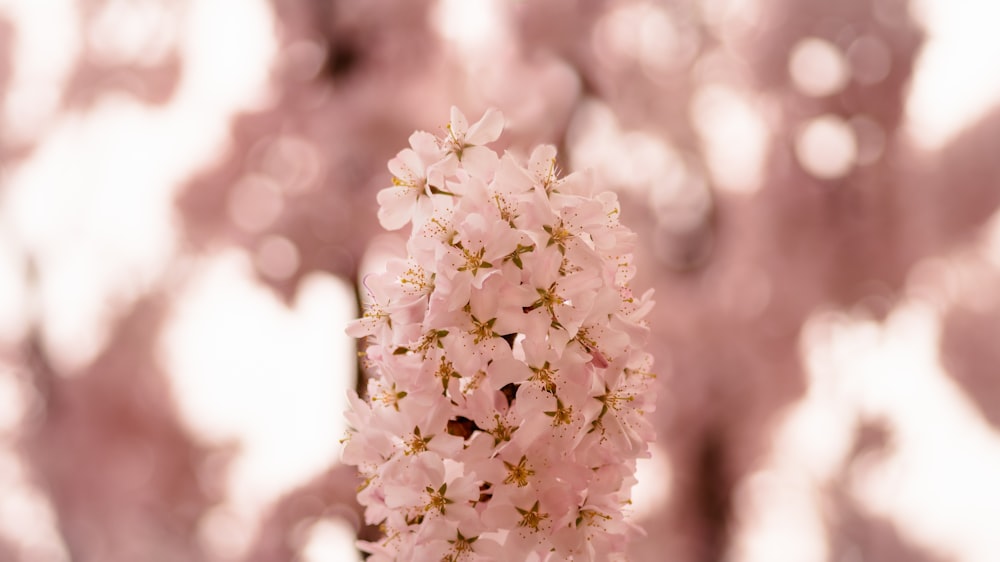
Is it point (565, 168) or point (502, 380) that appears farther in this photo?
point (565, 168)

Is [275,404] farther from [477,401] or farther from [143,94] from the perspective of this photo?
[477,401]

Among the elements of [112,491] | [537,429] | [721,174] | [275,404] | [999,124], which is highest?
[999,124]

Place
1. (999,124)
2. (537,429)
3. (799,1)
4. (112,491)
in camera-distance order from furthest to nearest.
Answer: (112,491) < (799,1) < (999,124) < (537,429)

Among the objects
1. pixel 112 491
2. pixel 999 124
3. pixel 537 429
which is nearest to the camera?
pixel 537 429

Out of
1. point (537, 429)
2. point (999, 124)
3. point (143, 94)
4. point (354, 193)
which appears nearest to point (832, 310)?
point (999, 124)

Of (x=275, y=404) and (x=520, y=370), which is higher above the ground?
(x=275, y=404)

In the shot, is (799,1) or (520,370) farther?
(799,1)
